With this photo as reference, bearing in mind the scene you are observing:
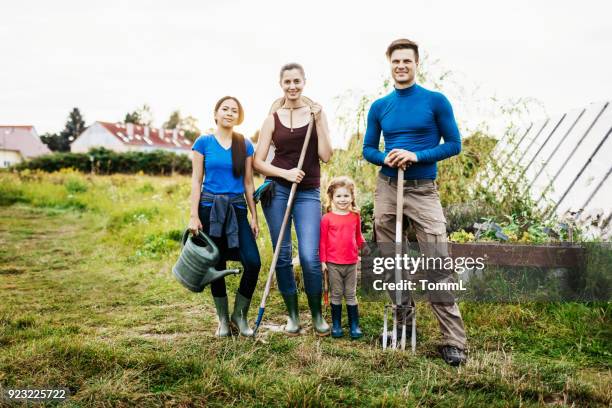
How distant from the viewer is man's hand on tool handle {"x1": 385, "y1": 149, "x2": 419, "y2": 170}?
3.40 meters

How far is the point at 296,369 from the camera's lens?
3.17 metres

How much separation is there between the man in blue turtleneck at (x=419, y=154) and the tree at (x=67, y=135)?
195ft

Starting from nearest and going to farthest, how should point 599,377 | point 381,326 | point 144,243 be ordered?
1. point 599,377
2. point 381,326
3. point 144,243

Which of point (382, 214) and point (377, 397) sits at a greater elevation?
point (382, 214)

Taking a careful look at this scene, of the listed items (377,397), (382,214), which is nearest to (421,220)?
(382,214)

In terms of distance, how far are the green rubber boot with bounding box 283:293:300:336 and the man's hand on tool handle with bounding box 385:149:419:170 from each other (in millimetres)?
1284

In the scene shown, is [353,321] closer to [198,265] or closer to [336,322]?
[336,322]

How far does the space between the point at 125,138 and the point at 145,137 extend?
3.39 meters

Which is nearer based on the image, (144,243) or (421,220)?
(421,220)

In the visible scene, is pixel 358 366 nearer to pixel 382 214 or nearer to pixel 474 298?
pixel 382 214

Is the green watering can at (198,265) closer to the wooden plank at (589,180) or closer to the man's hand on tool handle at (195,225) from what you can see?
the man's hand on tool handle at (195,225)

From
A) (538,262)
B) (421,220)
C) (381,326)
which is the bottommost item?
(381,326)

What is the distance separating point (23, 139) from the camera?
4469 centimetres

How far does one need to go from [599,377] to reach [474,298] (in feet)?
4.40
